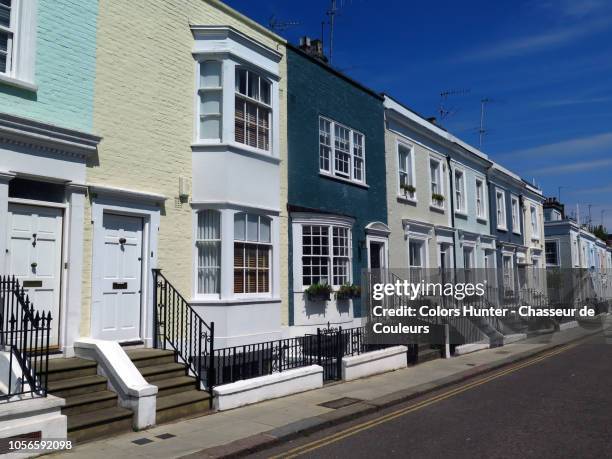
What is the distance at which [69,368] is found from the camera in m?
8.13

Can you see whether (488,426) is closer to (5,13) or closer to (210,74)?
(210,74)

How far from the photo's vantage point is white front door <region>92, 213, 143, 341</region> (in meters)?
9.46

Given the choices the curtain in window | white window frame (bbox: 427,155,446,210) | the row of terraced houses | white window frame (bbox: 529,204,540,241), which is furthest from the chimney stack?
white window frame (bbox: 529,204,540,241)

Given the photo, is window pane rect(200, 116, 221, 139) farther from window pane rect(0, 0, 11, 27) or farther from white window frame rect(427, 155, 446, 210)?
white window frame rect(427, 155, 446, 210)

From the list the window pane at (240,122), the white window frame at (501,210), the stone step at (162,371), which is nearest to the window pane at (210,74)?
the window pane at (240,122)

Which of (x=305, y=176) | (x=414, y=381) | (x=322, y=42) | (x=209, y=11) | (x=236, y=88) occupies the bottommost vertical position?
(x=414, y=381)

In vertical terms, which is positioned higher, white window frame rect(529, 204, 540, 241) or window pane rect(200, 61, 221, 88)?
window pane rect(200, 61, 221, 88)

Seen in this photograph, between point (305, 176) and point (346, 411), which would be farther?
point (305, 176)

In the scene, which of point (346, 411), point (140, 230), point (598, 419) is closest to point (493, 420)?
point (598, 419)

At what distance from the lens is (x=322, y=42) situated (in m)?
17.6

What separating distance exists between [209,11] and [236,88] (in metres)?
1.86

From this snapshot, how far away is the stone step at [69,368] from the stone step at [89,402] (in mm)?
430

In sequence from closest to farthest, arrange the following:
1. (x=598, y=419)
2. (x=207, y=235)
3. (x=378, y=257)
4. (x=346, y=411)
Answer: (x=598, y=419)
(x=346, y=411)
(x=207, y=235)
(x=378, y=257)

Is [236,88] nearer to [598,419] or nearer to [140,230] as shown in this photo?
[140,230]
